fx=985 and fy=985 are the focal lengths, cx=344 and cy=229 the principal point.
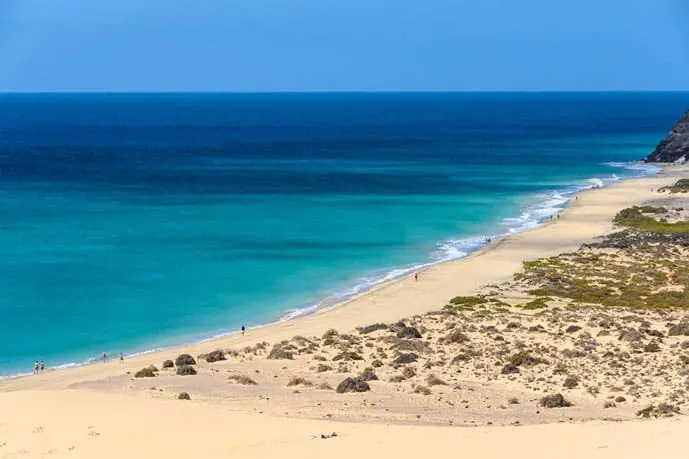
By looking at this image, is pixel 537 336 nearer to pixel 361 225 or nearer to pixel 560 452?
pixel 560 452

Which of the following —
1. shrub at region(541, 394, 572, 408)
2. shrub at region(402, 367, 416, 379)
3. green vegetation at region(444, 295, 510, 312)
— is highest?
green vegetation at region(444, 295, 510, 312)

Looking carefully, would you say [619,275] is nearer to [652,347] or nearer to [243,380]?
[652,347]

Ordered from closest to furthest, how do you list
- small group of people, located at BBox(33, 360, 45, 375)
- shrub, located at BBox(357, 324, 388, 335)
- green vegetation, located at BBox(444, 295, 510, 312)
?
1. small group of people, located at BBox(33, 360, 45, 375)
2. shrub, located at BBox(357, 324, 388, 335)
3. green vegetation, located at BBox(444, 295, 510, 312)

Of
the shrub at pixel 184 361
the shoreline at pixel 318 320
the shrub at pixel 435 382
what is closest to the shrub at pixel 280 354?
the shrub at pixel 184 361

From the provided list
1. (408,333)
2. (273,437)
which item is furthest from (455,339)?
(273,437)

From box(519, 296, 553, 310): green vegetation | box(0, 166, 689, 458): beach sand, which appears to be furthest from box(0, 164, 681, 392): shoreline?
box(519, 296, 553, 310): green vegetation

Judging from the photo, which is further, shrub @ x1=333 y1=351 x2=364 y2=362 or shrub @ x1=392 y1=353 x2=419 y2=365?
shrub @ x1=333 y1=351 x2=364 y2=362

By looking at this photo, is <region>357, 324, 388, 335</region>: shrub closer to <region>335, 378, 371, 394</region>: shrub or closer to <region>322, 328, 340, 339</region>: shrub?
<region>322, 328, 340, 339</region>: shrub

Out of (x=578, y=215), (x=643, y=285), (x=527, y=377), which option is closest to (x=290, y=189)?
(x=578, y=215)
